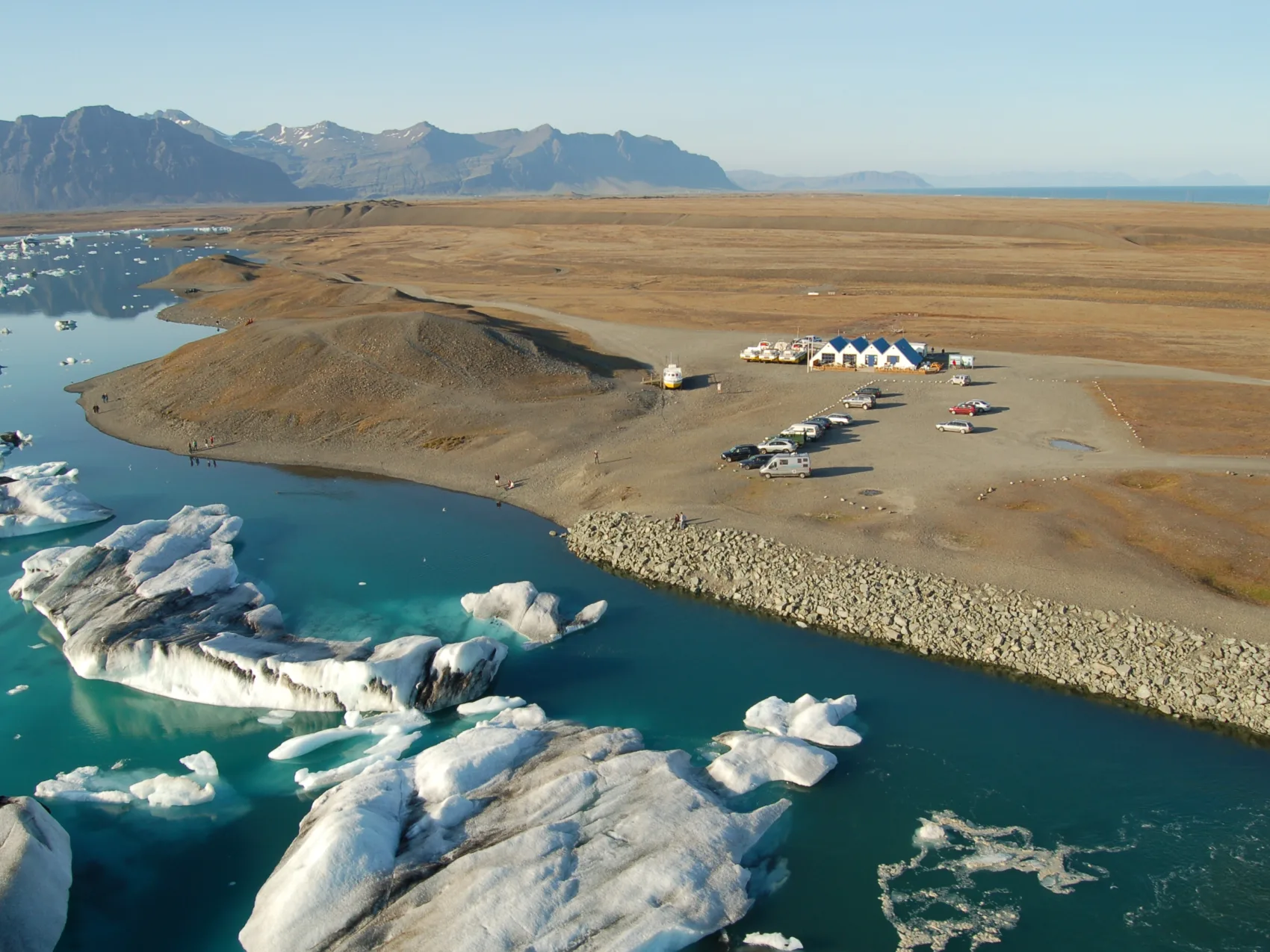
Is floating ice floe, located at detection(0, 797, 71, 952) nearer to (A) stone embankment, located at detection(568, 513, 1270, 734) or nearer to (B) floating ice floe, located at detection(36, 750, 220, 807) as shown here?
(B) floating ice floe, located at detection(36, 750, 220, 807)

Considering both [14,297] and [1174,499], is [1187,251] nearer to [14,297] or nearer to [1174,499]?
[1174,499]

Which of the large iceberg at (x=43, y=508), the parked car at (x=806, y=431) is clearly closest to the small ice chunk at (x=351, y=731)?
the large iceberg at (x=43, y=508)

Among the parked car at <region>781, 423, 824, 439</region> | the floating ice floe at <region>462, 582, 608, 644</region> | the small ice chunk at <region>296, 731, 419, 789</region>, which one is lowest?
the small ice chunk at <region>296, 731, 419, 789</region>

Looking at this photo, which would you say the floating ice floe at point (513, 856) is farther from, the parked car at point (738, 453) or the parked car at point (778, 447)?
the parked car at point (778, 447)

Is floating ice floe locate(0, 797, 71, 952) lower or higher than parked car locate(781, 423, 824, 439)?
lower

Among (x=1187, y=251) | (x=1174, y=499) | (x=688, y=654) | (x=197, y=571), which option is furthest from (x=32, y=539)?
(x=1187, y=251)

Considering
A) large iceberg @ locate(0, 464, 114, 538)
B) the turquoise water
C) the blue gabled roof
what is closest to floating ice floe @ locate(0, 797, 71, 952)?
the turquoise water
